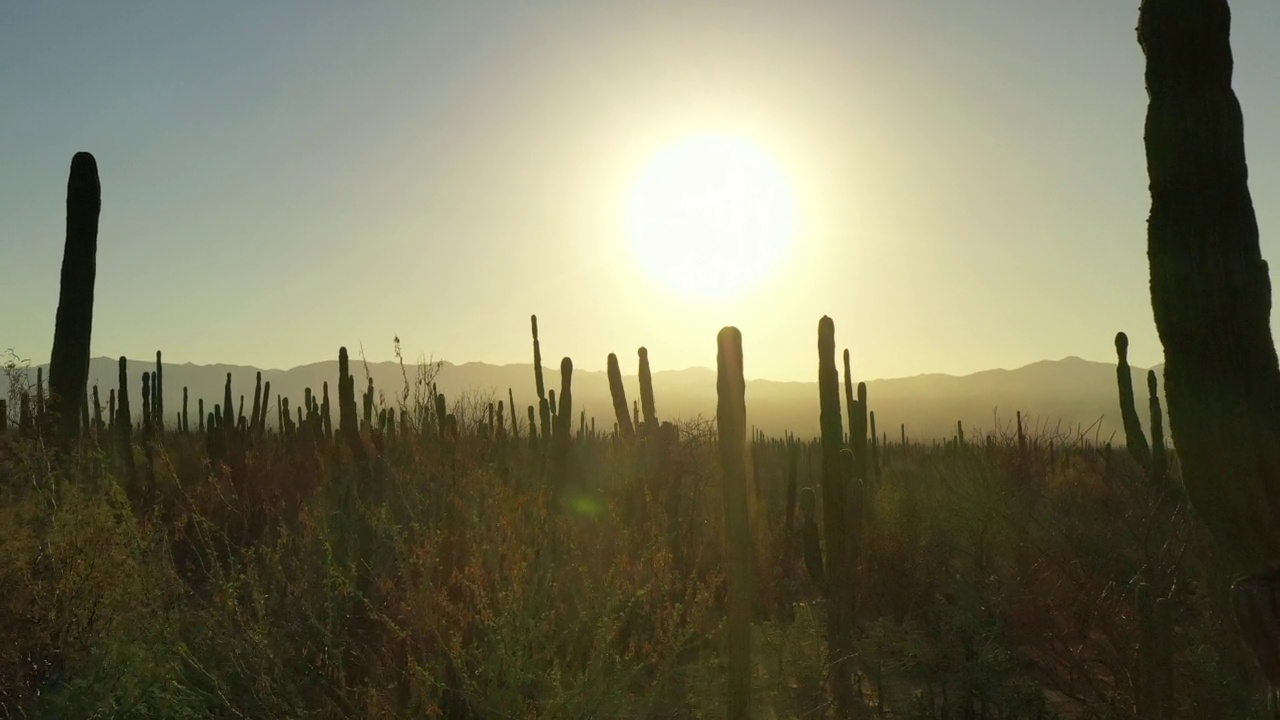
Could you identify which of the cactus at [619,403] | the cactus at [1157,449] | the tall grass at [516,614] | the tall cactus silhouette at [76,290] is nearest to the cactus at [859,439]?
the tall grass at [516,614]

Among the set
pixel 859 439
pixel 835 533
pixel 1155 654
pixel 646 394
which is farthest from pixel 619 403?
pixel 1155 654

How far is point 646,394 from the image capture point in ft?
51.6

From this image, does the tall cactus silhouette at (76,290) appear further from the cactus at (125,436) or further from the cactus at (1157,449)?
the cactus at (1157,449)

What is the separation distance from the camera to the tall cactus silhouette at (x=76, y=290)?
1366 centimetres

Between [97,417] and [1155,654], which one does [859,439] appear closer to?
[1155,654]

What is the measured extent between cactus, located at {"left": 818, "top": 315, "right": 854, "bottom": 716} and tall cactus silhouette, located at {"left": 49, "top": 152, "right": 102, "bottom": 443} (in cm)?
1055

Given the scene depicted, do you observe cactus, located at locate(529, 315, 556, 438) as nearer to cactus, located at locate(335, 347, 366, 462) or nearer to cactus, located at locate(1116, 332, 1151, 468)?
cactus, located at locate(335, 347, 366, 462)

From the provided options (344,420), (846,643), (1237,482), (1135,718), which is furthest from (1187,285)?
(344,420)

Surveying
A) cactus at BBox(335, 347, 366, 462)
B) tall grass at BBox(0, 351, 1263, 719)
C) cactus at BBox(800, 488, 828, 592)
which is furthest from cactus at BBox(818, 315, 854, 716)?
cactus at BBox(335, 347, 366, 462)

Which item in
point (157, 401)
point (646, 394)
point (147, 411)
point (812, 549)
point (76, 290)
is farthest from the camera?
point (157, 401)

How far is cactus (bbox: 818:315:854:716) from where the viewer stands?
7289mm

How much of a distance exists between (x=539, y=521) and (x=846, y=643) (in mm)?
2614

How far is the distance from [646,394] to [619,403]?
43.2 inches

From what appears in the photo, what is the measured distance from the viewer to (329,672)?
6055 millimetres
